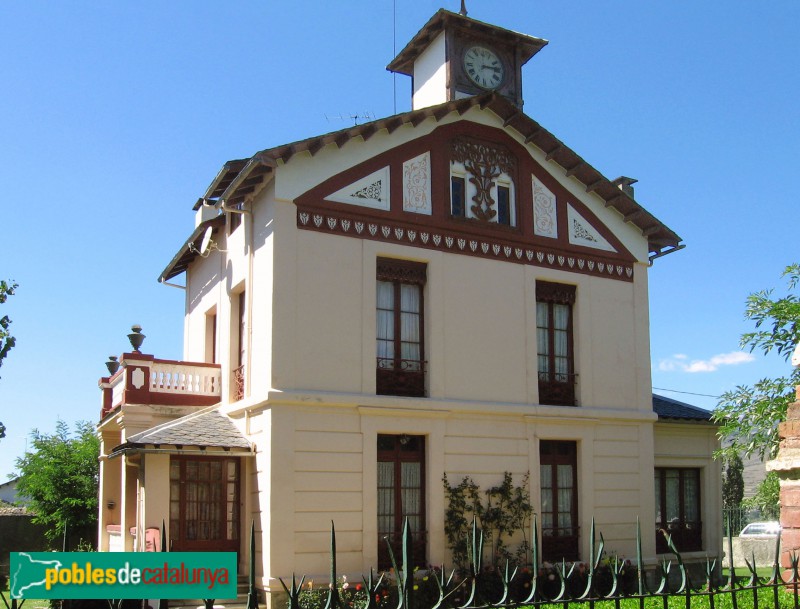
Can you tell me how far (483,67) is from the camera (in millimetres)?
20547

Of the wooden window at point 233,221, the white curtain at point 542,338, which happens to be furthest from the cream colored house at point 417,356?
the wooden window at point 233,221

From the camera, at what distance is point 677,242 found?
20.8 m

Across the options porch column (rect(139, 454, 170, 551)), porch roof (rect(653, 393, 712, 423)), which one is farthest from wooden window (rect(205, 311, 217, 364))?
porch roof (rect(653, 393, 712, 423))

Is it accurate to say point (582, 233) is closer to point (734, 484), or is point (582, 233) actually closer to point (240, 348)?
point (240, 348)

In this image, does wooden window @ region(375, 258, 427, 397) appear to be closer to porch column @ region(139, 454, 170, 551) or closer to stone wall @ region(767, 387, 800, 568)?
porch column @ region(139, 454, 170, 551)

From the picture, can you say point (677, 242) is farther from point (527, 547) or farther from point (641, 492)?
point (527, 547)

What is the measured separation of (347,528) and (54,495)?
13.2 metres

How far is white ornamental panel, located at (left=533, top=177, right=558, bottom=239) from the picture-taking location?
1938 cm

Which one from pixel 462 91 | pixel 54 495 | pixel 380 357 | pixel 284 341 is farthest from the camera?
pixel 54 495

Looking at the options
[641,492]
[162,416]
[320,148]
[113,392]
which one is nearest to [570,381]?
[641,492]

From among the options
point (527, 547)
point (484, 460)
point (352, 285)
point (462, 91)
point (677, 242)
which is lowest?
point (527, 547)

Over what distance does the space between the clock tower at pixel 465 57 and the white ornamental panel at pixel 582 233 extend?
2.94 metres

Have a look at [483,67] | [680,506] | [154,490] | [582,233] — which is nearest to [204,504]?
[154,490]

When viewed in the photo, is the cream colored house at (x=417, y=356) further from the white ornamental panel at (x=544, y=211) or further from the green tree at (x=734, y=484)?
the green tree at (x=734, y=484)
